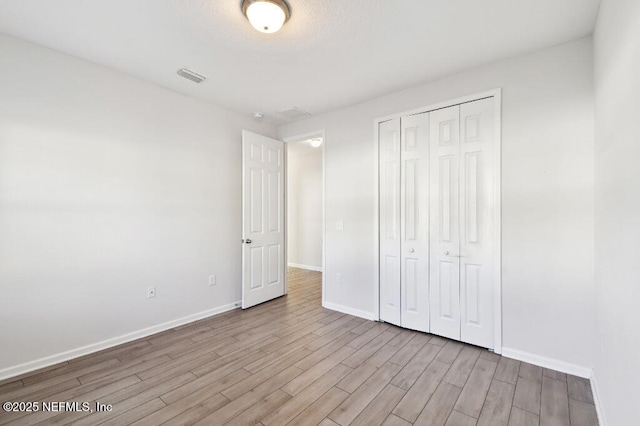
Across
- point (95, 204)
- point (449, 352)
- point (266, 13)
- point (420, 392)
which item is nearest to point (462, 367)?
point (449, 352)

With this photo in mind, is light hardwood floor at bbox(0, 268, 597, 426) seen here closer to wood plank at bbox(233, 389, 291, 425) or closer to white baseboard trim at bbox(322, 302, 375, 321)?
wood plank at bbox(233, 389, 291, 425)

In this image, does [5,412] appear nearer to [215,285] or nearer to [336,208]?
[215,285]

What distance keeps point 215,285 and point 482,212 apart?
322cm

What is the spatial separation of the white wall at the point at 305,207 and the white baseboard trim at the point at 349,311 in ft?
8.13

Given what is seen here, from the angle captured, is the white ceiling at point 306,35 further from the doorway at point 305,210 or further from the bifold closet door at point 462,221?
the doorway at point 305,210

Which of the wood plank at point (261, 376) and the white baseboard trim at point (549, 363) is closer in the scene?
the wood plank at point (261, 376)

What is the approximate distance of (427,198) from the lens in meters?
2.93

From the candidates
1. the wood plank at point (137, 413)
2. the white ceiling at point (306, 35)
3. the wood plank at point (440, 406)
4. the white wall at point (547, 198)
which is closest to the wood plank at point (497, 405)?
the wood plank at point (440, 406)

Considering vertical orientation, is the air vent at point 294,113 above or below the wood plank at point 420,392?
above

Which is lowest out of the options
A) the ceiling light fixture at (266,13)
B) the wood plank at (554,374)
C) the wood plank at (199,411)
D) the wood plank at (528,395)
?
the wood plank at (199,411)

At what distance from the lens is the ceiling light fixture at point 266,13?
5.74 feet

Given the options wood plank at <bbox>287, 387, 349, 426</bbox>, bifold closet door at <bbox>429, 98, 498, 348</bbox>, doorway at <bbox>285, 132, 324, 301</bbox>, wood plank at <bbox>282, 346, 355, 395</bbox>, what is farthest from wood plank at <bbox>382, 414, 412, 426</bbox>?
doorway at <bbox>285, 132, 324, 301</bbox>

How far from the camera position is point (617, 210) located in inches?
56.6

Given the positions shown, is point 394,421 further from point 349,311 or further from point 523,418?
point 349,311
